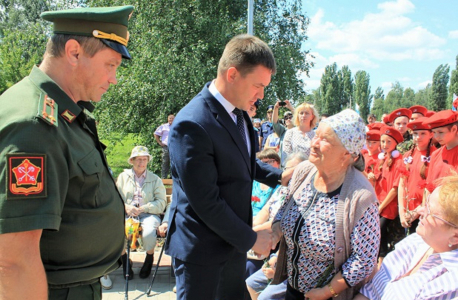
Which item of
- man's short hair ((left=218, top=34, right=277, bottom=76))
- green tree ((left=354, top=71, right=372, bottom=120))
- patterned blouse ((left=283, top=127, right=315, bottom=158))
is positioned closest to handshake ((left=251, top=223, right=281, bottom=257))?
man's short hair ((left=218, top=34, right=277, bottom=76))

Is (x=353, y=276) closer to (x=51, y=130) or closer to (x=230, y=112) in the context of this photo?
(x=230, y=112)

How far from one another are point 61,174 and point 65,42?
0.57 meters

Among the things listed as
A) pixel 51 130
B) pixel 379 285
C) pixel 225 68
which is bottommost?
pixel 379 285

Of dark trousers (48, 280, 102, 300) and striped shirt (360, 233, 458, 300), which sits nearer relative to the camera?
dark trousers (48, 280, 102, 300)

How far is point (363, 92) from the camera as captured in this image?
70.4 m

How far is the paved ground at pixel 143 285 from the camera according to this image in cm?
409

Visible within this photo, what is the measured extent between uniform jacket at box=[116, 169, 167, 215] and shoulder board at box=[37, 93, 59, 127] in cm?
362

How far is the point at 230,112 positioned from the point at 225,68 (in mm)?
255

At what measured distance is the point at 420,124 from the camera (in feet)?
14.4

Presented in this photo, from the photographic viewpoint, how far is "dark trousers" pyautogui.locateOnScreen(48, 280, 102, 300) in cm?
134

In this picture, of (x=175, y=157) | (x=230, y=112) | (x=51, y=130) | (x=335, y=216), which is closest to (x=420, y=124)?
(x=335, y=216)

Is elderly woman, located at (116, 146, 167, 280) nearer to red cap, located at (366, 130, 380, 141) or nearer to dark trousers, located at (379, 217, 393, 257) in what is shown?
dark trousers, located at (379, 217, 393, 257)

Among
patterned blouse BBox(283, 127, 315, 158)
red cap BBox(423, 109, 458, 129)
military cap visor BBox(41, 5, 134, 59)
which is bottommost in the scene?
patterned blouse BBox(283, 127, 315, 158)

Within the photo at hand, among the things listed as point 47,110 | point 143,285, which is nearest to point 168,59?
point 143,285
